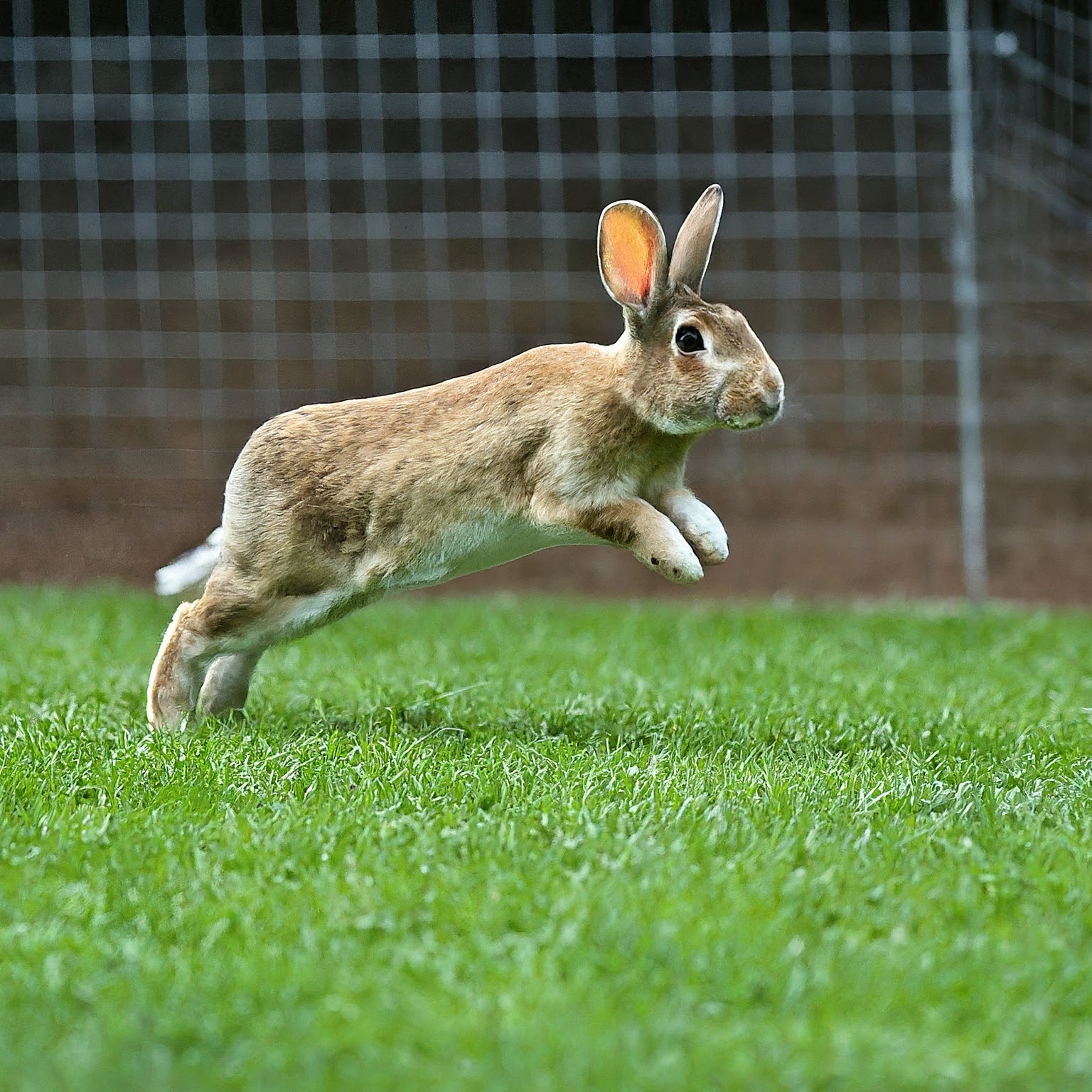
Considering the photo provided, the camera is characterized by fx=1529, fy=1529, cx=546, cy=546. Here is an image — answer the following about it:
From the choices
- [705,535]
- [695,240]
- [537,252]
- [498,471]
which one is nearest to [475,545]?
[498,471]

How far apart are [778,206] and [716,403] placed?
5.32 metres

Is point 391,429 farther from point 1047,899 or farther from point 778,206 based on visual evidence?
point 778,206

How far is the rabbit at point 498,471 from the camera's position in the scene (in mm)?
2633

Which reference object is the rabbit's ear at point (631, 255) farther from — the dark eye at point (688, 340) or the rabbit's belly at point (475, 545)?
the rabbit's belly at point (475, 545)

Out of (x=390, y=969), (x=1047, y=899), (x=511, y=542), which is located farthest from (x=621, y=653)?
(x=390, y=969)

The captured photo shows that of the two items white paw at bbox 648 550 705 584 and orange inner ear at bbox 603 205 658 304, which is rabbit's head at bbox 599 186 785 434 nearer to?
orange inner ear at bbox 603 205 658 304

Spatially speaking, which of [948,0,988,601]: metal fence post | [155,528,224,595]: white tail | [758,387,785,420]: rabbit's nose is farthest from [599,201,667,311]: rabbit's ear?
[948,0,988,601]: metal fence post

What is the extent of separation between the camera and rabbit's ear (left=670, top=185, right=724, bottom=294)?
272 cm

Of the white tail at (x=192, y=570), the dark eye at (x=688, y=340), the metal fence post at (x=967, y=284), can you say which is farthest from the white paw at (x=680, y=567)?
the metal fence post at (x=967, y=284)

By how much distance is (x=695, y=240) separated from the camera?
272cm

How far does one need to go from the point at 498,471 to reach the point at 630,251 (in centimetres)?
45

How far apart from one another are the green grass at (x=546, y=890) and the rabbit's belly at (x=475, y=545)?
0.99 feet

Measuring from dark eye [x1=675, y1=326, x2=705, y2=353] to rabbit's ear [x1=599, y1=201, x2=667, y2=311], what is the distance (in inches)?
3.3

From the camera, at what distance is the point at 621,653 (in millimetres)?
4148
